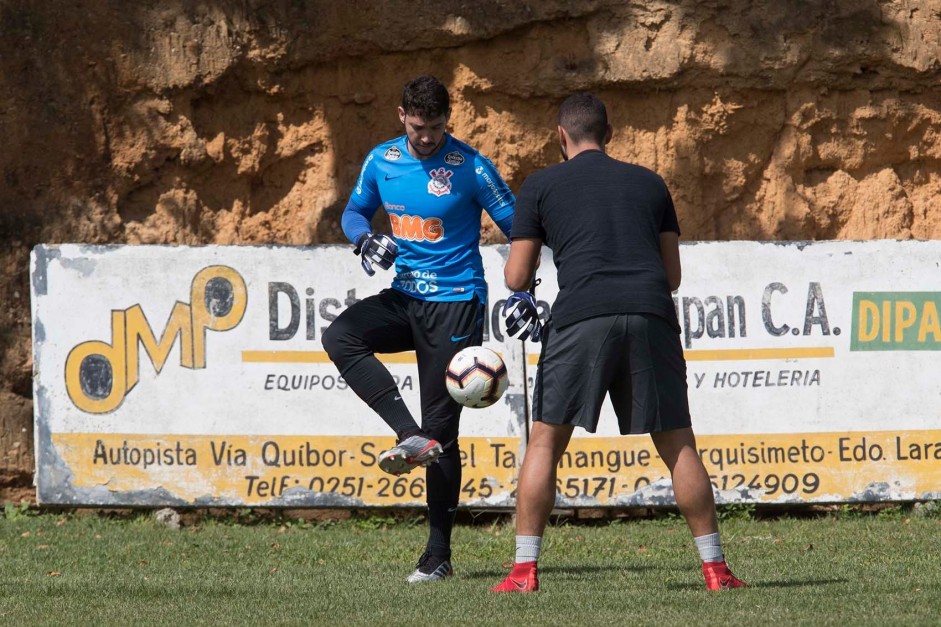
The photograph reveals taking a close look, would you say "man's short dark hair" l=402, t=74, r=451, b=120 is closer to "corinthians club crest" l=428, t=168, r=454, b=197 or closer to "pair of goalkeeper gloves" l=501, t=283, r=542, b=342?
"corinthians club crest" l=428, t=168, r=454, b=197

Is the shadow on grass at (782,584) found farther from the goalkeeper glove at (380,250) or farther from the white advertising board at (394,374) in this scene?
the white advertising board at (394,374)

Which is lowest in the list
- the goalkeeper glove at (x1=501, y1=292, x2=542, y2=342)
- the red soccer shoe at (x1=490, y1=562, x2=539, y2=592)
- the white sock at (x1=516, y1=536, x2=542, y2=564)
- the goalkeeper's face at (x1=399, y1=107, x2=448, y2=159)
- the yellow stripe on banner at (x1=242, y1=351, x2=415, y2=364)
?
the red soccer shoe at (x1=490, y1=562, x2=539, y2=592)

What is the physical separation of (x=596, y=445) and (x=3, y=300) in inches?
183

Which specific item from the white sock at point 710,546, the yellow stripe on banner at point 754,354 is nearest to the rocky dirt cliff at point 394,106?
the yellow stripe on banner at point 754,354

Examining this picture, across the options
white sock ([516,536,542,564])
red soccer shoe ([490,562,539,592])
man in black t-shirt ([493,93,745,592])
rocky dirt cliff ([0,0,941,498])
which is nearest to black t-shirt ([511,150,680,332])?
man in black t-shirt ([493,93,745,592])

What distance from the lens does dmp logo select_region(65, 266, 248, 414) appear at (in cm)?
920

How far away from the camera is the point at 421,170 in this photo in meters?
6.80

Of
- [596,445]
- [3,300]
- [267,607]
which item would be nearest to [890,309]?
[596,445]

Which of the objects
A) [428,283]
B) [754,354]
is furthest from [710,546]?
[754,354]

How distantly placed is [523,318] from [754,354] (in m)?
3.21

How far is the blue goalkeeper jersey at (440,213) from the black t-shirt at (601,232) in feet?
3.31

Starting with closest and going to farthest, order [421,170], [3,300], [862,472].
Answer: [421,170] → [862,472] → [3,300]

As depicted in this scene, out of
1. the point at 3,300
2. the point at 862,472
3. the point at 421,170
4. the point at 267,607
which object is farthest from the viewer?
the point at 3,300

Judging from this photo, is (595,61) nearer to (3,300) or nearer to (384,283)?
(384,283)
